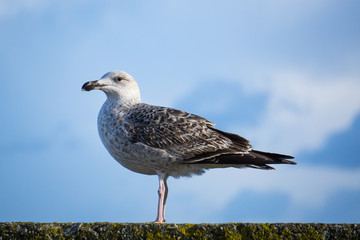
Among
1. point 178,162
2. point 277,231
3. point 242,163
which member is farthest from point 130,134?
point 277,231

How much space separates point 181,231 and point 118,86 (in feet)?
13.1

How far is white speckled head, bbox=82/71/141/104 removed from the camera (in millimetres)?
7668

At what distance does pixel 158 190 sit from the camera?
6562mm

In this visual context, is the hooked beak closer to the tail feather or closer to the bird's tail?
the tail feather

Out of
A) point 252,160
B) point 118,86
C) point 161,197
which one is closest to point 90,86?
point 118,86

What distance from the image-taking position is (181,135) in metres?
7.01

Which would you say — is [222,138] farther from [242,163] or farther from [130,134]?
[130,134]

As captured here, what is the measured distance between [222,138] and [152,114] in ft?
4.13

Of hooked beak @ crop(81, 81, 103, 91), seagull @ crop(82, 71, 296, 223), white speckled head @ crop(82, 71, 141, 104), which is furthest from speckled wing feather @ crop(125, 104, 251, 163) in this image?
hooked beak @ crop(81, 81, 103, 91)

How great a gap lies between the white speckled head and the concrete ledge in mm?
3604

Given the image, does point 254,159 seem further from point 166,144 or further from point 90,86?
point 90,86

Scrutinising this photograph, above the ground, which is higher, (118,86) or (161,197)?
(118,86)

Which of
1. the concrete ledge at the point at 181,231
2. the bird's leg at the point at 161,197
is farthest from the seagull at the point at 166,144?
the concrete ledge at the point at 181,231

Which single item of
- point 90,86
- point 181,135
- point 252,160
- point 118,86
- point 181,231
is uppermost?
point 118,86
